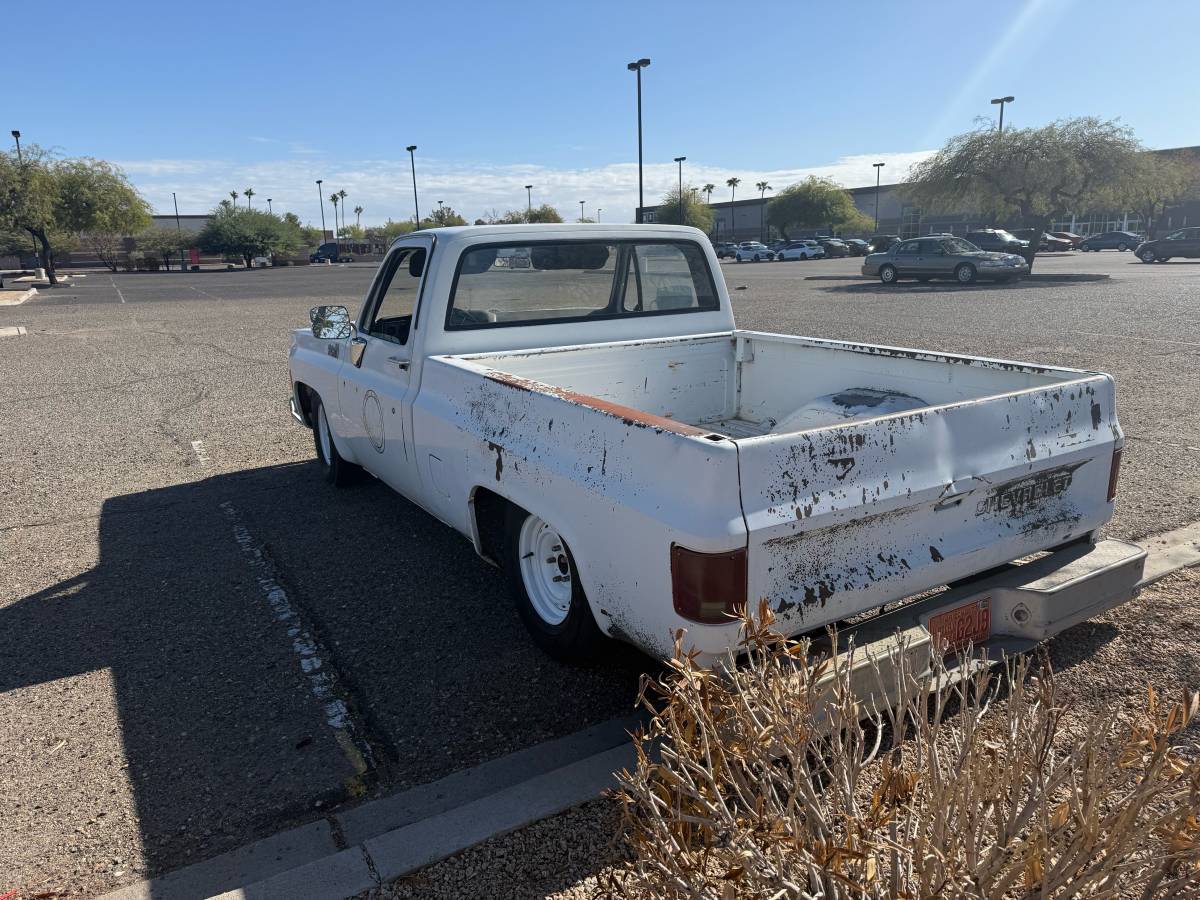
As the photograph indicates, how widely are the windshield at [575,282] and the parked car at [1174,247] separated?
40.5 meters

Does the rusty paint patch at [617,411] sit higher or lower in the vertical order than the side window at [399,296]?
lower

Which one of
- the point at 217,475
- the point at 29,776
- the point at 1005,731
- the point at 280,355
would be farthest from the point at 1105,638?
the point at 280,355

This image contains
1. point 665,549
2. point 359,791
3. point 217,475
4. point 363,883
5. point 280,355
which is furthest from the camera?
point 280,355

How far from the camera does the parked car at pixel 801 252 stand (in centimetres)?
6203

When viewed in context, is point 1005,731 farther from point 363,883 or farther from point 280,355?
point 280,355


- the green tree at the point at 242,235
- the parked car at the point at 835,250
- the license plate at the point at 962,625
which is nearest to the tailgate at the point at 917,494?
the license plate at the point at 962,625

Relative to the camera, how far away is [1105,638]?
12.7 feet

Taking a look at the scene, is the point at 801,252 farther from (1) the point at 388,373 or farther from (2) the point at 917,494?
(2) the point at 917,494

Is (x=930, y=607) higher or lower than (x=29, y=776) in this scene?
higher

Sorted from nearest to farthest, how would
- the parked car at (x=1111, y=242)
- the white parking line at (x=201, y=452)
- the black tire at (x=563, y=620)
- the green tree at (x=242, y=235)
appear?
the black tire at (x=563, y=620), the white parking line at (x=201, y=452), the parked car at (x=1111, y=242), the green tree at (x=242, y=235)

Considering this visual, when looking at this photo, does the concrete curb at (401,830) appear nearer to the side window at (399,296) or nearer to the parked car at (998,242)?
the side window at (399,296)

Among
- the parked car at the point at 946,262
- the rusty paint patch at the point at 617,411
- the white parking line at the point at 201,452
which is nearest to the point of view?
the rusty paint patch at the point at 617,411

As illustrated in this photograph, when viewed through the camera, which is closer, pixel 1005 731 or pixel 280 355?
pixel 1005 731

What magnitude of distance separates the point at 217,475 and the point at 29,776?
13.3ft
